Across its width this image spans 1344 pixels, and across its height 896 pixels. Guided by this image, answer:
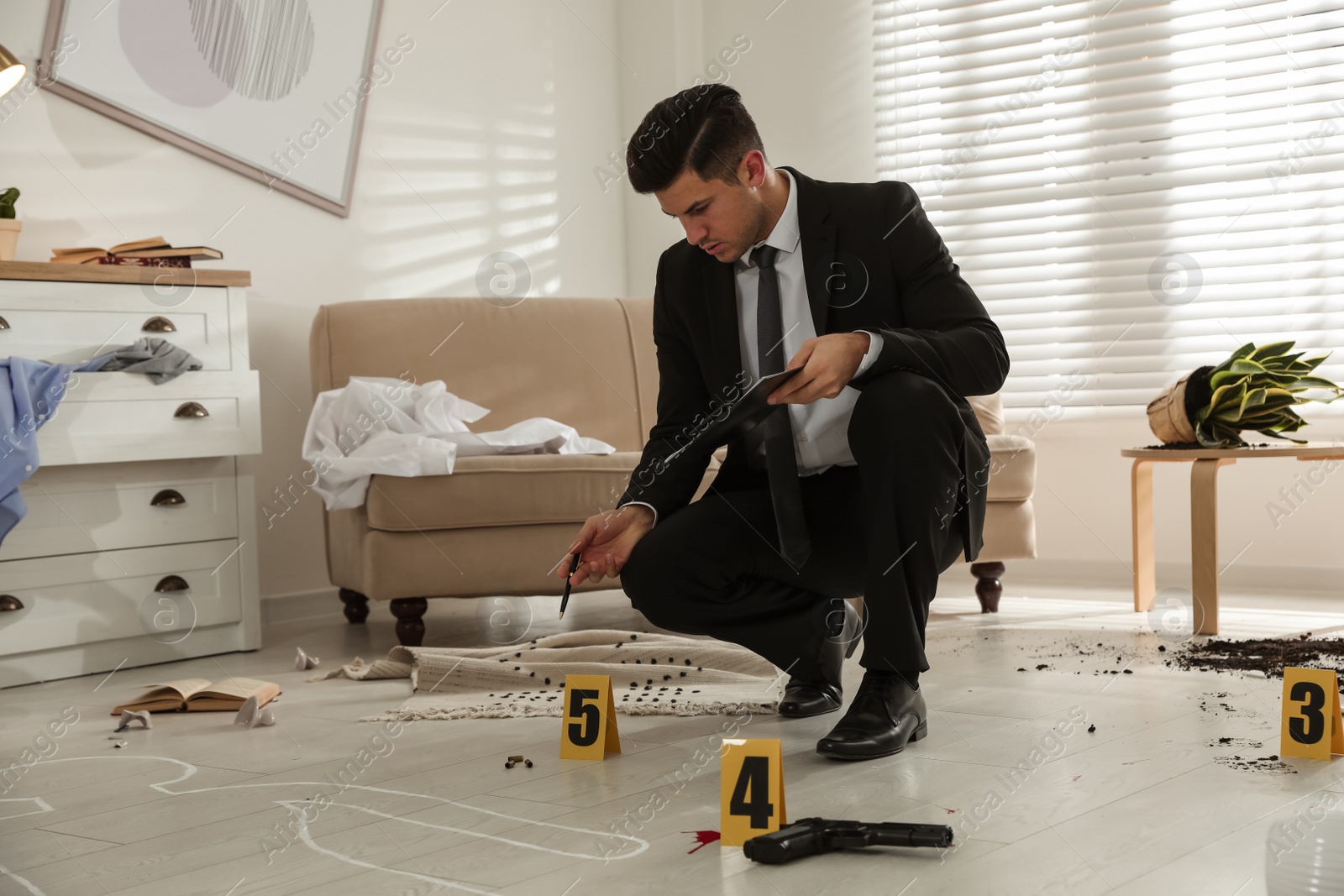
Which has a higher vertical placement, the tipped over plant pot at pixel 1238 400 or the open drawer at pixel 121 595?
the tipped over plant pot at pixel 1238 400

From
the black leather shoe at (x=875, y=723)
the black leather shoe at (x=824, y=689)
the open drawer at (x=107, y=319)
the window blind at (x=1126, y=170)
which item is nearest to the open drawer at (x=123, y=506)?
the open drawer at (x=107, y=319)

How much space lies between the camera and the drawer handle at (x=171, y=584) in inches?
113

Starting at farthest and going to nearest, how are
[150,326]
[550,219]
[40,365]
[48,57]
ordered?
1. [550,219]
2. [48,57]
3. [150,326]
4. [40,365]

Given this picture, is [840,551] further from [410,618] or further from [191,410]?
[191,410]

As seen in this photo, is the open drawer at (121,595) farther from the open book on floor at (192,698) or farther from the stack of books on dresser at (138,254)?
the stack of books on dresser at (138,254)

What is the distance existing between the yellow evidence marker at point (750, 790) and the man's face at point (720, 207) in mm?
798

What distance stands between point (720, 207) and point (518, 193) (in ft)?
8.99

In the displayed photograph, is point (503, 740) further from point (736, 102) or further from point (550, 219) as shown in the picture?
point (550, 219)

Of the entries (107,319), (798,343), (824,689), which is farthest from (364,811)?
(107,319)

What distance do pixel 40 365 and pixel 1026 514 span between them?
2.49 m

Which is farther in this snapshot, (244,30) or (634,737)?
(244,30)

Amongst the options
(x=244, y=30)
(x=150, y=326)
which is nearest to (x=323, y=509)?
(x=150, y=326)

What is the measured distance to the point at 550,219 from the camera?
14.7ft

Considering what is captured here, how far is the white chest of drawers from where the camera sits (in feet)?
8.80
